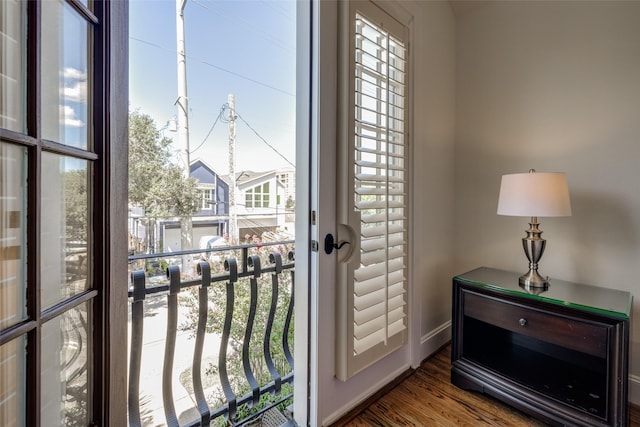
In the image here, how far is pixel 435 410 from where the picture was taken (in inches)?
61.7

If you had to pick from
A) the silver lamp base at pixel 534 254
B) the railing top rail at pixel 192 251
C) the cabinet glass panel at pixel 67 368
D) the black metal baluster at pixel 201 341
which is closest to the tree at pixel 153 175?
the railing top rail at pixel 192 251

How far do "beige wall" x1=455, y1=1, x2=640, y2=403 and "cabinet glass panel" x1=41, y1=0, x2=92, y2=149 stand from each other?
7.72 feet

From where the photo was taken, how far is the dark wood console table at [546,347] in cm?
129

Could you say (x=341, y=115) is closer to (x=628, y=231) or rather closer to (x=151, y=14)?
(x=151, y=14)

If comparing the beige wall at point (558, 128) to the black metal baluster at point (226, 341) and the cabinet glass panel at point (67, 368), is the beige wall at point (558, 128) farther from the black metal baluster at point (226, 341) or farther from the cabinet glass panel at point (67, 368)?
the cabinet glass panel at point (67, 368)

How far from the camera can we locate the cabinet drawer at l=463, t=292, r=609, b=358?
133 cm

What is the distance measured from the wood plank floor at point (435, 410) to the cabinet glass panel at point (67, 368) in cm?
117

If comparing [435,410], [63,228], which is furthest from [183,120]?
[435,410]

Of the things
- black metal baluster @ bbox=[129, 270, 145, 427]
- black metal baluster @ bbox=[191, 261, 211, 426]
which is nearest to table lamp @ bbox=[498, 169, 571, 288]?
black metal baluster @ bbox=[191, 261, 211, 426]

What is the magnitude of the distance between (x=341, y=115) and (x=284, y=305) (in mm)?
1236

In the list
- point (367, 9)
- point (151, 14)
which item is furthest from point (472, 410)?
point (151, 14)

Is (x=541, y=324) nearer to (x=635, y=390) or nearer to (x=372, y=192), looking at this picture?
(x=635, y=390)

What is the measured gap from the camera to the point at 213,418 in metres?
1.35

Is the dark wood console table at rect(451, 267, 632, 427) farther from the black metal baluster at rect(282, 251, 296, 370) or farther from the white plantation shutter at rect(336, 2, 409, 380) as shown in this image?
the black metal baluster at rect(282, 251, 296, 370)
